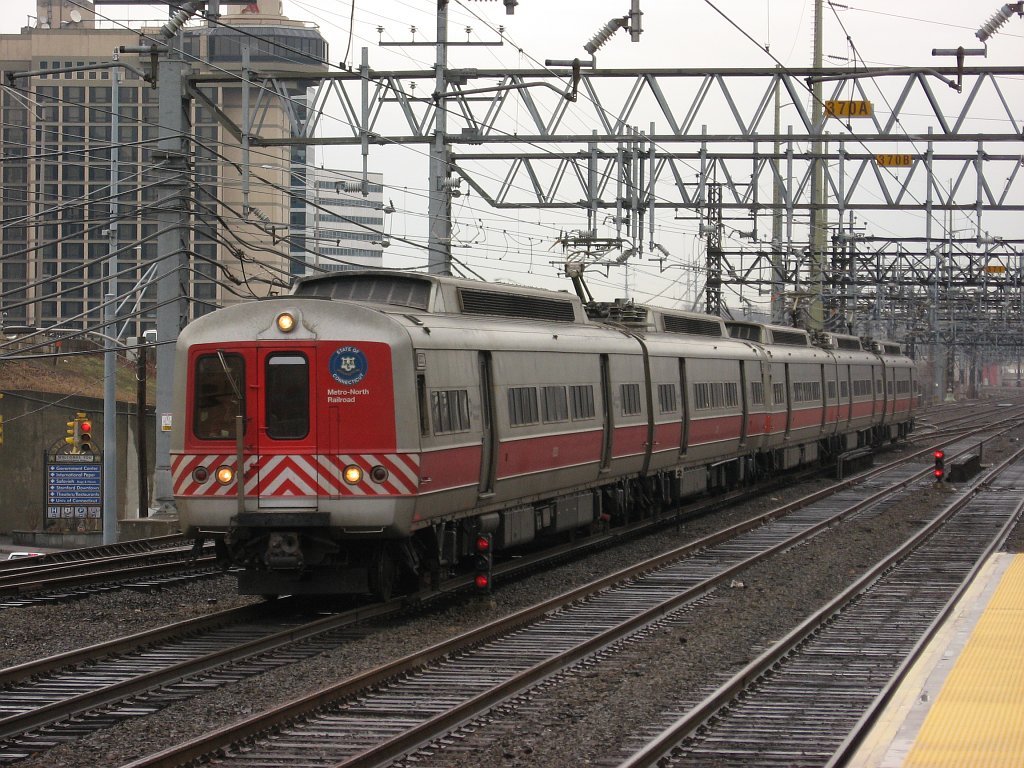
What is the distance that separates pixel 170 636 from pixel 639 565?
6.90 meters

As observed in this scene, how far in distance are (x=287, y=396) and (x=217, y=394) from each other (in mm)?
745

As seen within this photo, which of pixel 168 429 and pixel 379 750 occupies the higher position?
pixel 168 429

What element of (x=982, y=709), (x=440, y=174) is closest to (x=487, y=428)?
(x=982, y=709)

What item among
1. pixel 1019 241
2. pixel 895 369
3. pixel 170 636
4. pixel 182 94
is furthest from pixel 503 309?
pixel 895 369

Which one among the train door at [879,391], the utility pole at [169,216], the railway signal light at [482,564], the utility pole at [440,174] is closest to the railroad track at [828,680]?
the railway signal light at [482,564]

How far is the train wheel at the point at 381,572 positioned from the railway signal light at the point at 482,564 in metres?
1.29

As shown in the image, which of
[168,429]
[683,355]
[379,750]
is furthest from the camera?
[683,355]

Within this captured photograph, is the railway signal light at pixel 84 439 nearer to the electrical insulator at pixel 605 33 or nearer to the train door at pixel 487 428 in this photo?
the electrical insulator at pixel 605 33

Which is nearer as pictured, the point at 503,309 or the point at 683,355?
the point at 503,309

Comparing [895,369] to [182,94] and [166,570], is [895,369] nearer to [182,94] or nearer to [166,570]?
[182,94]

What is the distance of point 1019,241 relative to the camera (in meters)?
42.2

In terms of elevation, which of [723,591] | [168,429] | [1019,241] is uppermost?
[1019,241]

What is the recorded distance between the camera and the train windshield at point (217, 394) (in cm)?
1397

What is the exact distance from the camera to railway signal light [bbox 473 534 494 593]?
1566 cm
